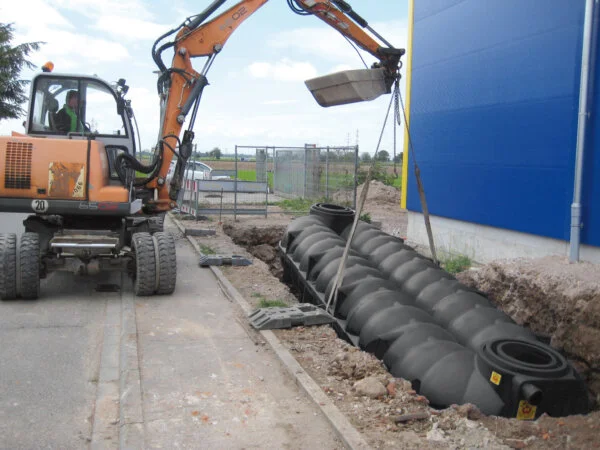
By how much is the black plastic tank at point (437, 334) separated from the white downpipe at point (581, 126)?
7.10ft

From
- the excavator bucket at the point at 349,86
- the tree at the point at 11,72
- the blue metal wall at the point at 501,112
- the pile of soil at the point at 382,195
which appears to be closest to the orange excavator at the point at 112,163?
the excavator bucket at the point at 349,86

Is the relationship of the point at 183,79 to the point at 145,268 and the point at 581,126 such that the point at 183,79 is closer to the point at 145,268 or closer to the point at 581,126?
the point at 145,268

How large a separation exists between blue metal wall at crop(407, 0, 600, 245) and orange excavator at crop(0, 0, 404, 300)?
247cm

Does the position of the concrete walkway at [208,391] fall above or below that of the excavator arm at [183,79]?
below

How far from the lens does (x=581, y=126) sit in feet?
26.4

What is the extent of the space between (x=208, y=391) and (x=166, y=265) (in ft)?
10.8

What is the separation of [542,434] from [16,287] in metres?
6.32

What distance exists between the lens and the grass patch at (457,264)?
9.90 metres

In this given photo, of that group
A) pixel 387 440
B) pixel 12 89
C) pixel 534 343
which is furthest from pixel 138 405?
pixel 12 89

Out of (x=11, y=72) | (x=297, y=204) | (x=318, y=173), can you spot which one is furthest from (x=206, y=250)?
(x=11, y=72)

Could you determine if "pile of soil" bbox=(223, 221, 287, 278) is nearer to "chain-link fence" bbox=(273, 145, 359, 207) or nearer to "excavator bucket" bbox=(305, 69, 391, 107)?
"chain-link fence" bbox=(273, 145, 359, 207)

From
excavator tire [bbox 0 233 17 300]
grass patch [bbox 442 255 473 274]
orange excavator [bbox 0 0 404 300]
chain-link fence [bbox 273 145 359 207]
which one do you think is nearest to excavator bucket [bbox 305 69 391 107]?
orange excavator [bbox 0 0 404 300]

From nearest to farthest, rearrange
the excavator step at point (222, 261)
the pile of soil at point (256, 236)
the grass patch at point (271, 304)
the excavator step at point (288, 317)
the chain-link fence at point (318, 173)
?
the excavator step at point (288, 317)
the grass patch at point (271, 304)
the excavator step at point (222, 261)
the pile of soil at point (256, 236)
the chain-link fence at point (318, 173)

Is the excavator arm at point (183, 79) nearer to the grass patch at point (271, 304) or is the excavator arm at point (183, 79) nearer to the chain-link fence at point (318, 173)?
the grass patch at point (271, 304)
